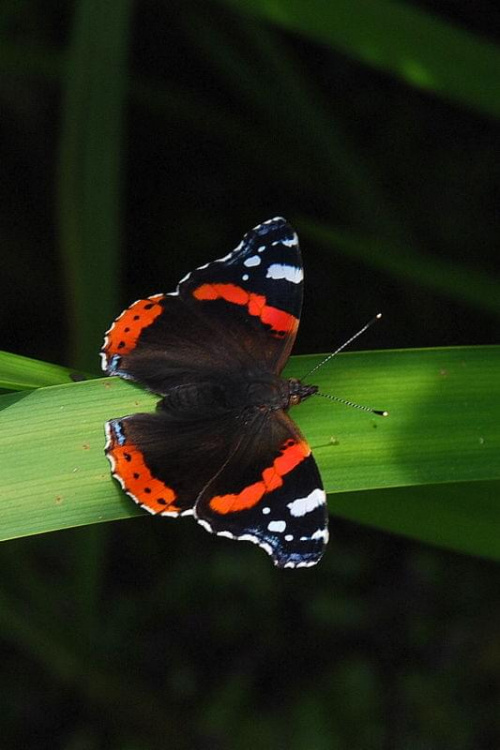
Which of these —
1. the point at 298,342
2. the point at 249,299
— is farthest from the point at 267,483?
the point at 298,342

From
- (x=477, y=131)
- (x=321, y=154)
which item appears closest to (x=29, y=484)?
(x=321, y=154)

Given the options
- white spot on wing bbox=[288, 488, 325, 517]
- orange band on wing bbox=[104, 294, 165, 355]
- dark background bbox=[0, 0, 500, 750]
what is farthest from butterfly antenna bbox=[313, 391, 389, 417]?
dark background bbox=[0, 0, 500, 750]

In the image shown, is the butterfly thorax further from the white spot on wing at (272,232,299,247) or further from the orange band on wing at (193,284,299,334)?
the white spot on wing at (272,232,299,247)

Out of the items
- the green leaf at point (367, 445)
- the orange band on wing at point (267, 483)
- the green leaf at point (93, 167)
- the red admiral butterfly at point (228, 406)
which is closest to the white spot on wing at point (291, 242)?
the red admiral butterfly at point (228, 406)

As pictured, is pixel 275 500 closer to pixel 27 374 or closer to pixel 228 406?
pixel 228 406

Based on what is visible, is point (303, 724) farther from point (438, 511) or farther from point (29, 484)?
point (29, 484)

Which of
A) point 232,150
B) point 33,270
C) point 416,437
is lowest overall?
point 33,270
